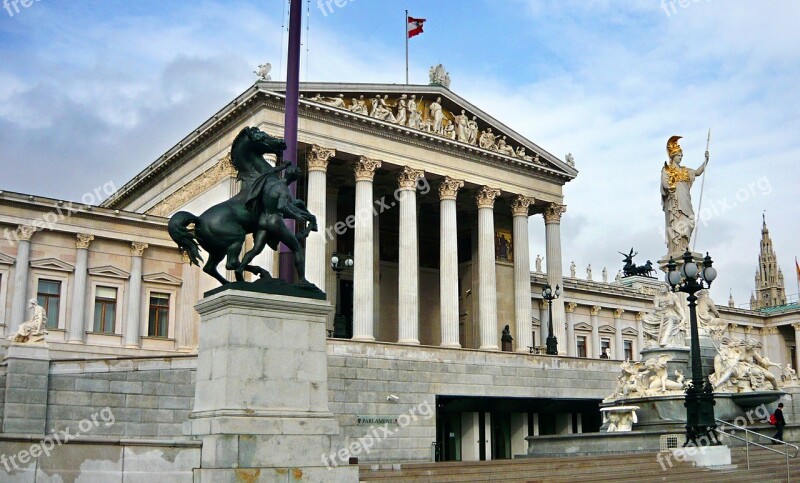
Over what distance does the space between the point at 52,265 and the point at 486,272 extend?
2267cm

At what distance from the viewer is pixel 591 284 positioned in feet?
234

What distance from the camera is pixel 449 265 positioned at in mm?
48219

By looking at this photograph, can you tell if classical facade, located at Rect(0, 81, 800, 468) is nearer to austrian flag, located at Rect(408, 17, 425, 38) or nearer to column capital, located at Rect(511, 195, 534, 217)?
column capital, located at Rect(511, 195, 534, 217)

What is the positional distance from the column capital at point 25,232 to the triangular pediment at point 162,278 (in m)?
6.02

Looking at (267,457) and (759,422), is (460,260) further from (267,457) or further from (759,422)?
(267,457)

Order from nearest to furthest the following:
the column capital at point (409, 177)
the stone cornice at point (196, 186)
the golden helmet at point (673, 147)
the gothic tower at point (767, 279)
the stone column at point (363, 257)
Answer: the golden helmet at point (673, 147) → the stone column at point (363, 257) → the stone cornice at point (196, 186) → the column capital at point (409, 177) → the gothic tower at point (767, 279)

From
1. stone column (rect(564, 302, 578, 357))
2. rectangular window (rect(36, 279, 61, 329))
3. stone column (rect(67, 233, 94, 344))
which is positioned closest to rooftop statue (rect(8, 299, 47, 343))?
stone column (rect(67, 233, 94, 344))

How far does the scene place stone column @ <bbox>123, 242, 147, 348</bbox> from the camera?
43938 millimetres

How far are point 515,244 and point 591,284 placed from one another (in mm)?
19968

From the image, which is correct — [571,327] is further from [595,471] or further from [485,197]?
[595,471]

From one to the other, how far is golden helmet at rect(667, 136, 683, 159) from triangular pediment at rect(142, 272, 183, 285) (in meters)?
27.3

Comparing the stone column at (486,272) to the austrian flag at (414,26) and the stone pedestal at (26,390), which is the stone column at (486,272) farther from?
the stone pedestal at (26,390)

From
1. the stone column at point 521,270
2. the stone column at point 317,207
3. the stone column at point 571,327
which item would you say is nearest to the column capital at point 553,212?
the stone column at point 521,270

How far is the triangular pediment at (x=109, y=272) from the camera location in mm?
44125
